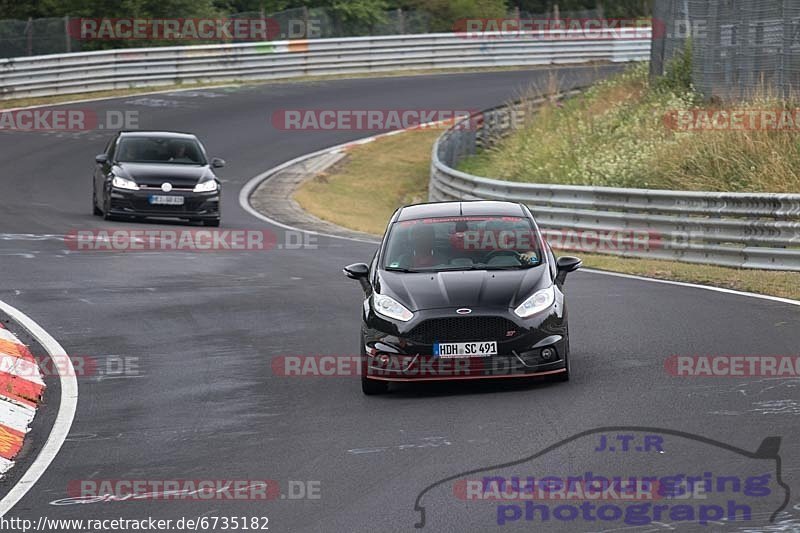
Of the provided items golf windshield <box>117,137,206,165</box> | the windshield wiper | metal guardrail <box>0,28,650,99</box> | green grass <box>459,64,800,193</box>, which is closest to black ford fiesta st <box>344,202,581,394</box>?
the windshield wiper

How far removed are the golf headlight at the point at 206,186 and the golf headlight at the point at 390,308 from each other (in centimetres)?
1381

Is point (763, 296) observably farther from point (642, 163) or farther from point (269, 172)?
point (269, 172)

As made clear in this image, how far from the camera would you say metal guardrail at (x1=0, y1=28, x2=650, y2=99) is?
1635 inches

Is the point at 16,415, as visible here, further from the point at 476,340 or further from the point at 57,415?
the point at 476,340

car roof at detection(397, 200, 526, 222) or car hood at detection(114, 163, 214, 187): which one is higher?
car roof at detection(397, 200, 526, 222)

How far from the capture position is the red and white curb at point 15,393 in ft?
30.5

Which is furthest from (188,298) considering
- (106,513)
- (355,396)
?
(106,513)

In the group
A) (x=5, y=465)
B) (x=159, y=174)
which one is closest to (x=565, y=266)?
(x=5, y=465)

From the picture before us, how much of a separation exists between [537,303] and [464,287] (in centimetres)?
57

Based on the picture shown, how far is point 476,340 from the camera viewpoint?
10438mm

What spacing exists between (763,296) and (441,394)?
19.5 feet

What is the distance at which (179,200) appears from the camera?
79.6ft

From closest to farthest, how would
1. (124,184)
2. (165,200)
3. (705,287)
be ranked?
1. (705,287)
2. (124,184)
3. (165,200)

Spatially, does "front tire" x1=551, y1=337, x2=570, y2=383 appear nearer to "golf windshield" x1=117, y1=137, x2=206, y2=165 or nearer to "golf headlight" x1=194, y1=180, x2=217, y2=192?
"golf headlight" x1=194, y1=180, x2=217, y2=192
